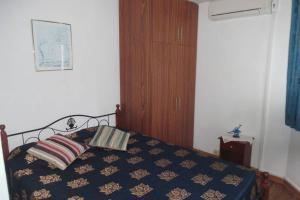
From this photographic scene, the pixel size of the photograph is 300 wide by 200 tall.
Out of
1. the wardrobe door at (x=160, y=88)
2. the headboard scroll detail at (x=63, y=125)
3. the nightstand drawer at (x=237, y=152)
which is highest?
the wardrobe door at (x=160, y=88)

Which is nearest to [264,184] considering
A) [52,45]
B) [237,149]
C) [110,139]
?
[237,149]

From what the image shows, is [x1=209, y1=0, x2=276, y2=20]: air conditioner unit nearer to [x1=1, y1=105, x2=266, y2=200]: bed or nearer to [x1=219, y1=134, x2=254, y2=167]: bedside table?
[x1=219, y1=134, x2=254, y2=167]: bedside table

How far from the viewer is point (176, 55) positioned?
3.41 meters

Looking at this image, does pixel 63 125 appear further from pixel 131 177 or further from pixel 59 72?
pixel 131 177

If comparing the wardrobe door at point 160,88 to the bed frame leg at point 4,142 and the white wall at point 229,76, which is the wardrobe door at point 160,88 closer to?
the white wall at point 229,76

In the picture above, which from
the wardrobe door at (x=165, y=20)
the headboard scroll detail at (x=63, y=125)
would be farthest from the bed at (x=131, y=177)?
the wardrobe door at (x=165, y=20)

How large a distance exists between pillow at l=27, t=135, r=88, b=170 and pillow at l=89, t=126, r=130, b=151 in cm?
24

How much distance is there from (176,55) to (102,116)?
137 centimetres

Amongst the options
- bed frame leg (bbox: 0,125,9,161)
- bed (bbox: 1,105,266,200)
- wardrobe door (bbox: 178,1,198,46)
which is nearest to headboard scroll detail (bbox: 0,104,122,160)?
bed frame leg (bbox: 0,125,9,161)

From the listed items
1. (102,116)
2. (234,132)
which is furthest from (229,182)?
(102,116)

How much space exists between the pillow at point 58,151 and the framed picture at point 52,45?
0.80m

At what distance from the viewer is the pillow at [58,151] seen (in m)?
2.11

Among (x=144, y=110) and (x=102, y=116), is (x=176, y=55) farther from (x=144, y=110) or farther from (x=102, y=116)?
(x=102, y=116)

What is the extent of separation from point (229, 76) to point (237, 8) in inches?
37.0
